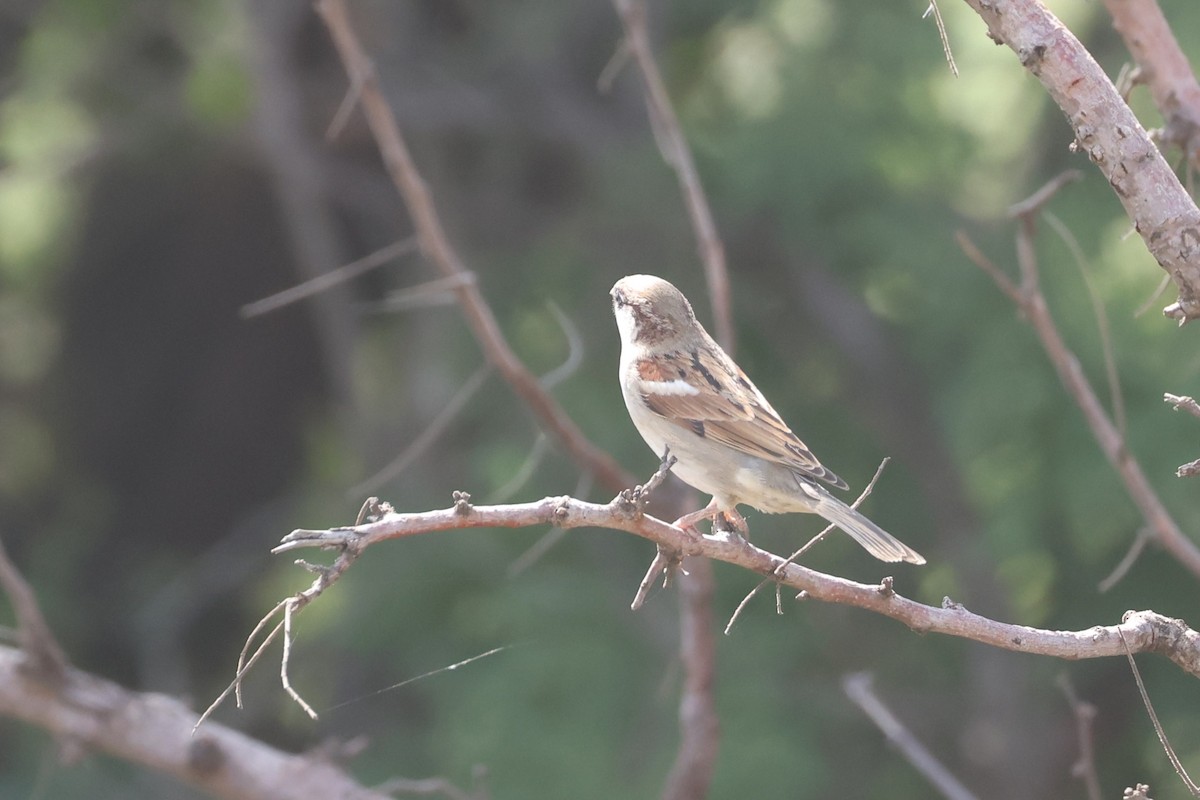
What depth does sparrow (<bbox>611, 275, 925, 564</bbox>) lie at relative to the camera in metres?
3.36

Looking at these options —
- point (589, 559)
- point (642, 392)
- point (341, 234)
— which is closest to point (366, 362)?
point (341, 234)

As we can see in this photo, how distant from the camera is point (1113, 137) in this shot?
2045 mm

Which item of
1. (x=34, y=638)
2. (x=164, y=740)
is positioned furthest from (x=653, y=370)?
(x=34, y=638)

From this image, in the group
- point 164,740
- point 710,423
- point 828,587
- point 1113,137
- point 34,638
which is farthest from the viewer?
point 164,740

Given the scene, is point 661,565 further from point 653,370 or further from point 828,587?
point 653,370

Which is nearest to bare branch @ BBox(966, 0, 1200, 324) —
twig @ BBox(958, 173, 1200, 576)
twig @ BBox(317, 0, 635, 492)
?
twig @ BBox(958, 173, 1200, 576)

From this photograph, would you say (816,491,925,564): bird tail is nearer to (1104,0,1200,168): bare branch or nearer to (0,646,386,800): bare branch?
(1104,0,1200,168): bare branch

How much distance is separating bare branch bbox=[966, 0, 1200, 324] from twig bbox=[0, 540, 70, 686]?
267cm

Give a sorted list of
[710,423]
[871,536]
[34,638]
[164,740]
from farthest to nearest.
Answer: [164,740] < [34,638] < [710,423] < [871,536]

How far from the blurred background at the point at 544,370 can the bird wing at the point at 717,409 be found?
66cm

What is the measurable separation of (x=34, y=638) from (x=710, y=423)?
6.25 ft

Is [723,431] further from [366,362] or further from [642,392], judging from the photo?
[366,362]

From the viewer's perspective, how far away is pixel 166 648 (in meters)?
8.33

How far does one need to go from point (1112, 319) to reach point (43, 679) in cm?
392
